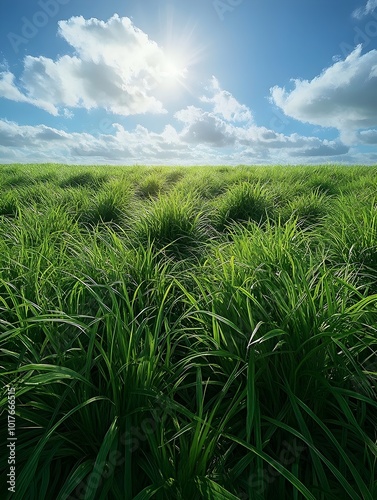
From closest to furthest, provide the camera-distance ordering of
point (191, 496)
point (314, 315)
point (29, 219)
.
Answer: point (191, 496), point (314, 315), point (29, 219)

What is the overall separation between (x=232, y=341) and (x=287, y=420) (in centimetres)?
30

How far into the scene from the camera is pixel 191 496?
30.6 inches

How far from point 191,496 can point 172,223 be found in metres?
1.97

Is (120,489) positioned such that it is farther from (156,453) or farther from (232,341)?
(232,341)

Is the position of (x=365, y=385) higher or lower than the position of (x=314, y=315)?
lower

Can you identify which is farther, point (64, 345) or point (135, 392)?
point (64, 345)

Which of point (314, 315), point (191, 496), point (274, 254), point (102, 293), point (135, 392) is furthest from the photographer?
point (274, 254)

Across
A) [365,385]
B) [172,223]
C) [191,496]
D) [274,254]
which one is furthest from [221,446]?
[172,223]

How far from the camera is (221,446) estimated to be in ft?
3.18

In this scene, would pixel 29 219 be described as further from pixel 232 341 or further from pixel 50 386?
pixel 232 341

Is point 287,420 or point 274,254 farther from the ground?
point 274,254

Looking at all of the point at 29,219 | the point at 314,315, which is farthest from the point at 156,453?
the point at 29,219

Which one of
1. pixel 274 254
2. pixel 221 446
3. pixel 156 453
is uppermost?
pixel 274 254

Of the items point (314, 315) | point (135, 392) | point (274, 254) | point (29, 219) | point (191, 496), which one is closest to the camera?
point (191, 496)
